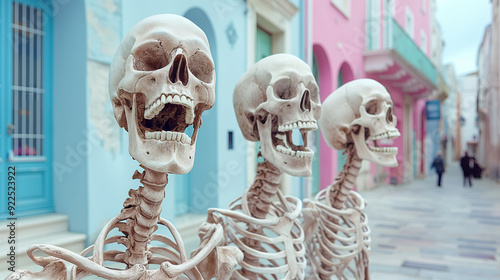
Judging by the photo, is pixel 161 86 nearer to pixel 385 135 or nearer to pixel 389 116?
pixel 385 135

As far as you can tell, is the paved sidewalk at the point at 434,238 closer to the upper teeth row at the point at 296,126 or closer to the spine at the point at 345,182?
the spine at the point at 345,182

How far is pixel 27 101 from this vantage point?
3668mm

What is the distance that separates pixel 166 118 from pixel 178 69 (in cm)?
19

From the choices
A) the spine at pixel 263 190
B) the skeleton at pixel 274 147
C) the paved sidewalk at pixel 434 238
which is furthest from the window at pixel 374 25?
the spine at pixel 263 190

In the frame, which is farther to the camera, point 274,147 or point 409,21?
point 409,21

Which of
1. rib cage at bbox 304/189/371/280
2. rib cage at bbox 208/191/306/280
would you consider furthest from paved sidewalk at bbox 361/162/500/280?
rib cage at bbox 208/191/306/280

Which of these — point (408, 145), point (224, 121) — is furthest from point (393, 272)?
point (408, 145)

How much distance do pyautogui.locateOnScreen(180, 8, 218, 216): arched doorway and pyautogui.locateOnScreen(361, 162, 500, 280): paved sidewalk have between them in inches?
82.4

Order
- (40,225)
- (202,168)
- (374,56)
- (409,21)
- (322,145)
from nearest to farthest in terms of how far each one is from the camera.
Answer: (40,225)
(202,168)
(322,145)
(374,56)
(409,21)

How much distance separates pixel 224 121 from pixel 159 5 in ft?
5.37

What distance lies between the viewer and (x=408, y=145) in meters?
16.0

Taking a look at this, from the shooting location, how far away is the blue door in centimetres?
346

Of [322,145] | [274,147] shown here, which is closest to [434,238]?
[322,145]

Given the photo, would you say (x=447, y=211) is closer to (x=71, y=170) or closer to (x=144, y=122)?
(x=71, y=170)
